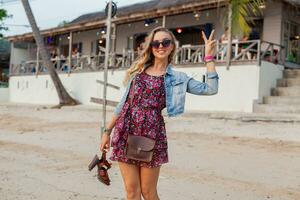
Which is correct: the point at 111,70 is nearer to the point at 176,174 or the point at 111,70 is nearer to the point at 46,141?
the point at 46,141

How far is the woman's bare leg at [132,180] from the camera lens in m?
3.51

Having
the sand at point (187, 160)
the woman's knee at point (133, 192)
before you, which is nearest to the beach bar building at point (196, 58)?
the sand at point (187, 160)

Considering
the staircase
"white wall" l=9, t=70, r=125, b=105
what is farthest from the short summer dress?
"white wall" l=9, t=70, r=125, b=105

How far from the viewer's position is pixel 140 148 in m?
3.43

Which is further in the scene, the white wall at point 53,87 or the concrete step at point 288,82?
the white wall at point 53,87

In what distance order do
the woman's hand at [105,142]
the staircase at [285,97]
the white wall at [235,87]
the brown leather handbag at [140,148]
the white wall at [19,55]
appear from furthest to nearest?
the white wall at [19,55]
the white wall at [235,87]
the staircase at [285,97]
the woman's hand at [105,142]
the brown leather handbag at [140,148]

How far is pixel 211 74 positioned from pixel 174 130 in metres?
8.72

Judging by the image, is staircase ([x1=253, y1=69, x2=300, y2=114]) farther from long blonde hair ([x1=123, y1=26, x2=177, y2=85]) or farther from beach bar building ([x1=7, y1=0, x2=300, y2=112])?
long blonde hair ([x1=123, y1=26, x2=177, y2=85])

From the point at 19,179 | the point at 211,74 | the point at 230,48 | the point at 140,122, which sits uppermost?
the point at 230,48

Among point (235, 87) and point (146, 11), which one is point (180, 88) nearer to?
point (235, 87)

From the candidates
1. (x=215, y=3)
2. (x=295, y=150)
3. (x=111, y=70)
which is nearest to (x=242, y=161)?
(x=295, y=150)

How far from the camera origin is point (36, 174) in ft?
23.0

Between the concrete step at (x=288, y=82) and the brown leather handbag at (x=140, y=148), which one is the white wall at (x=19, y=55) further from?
the brown leather handbag at (x=140, y=148)

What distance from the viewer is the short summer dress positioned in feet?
11.4
